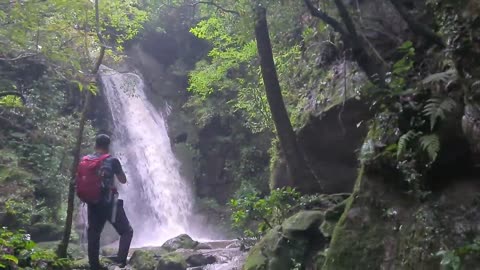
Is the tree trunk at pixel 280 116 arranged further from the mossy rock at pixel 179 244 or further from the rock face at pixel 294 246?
the mossy rock at pixel 179 244

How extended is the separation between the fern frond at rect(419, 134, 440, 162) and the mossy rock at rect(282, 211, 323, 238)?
7.63 ft

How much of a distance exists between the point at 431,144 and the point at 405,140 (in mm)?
240

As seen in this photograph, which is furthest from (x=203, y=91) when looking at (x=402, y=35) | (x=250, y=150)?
(x=402, y=35)

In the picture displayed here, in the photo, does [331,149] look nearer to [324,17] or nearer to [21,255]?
[324,17]

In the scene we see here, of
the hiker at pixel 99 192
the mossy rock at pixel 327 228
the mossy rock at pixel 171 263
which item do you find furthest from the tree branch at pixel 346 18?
the mossy rock at pixel 171 263

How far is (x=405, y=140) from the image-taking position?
3.84 meters

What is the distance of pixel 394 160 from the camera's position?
4273 millimetres

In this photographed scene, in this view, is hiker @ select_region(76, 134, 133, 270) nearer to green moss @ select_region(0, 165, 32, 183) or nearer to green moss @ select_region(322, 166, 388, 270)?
green moss @ select_region(322, 166, 388, 270)

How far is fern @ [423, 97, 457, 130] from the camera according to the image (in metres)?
3.62

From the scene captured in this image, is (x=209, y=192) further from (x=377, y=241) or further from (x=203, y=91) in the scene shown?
(x=377, y=241)

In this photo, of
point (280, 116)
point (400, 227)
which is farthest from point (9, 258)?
point (280, 116)

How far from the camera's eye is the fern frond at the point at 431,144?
3.57m

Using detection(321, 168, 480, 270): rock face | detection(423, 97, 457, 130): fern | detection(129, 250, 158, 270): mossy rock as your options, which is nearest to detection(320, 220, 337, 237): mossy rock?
detection(321, 168, 480, 270): rock face

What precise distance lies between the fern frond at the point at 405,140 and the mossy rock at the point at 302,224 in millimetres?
2024
